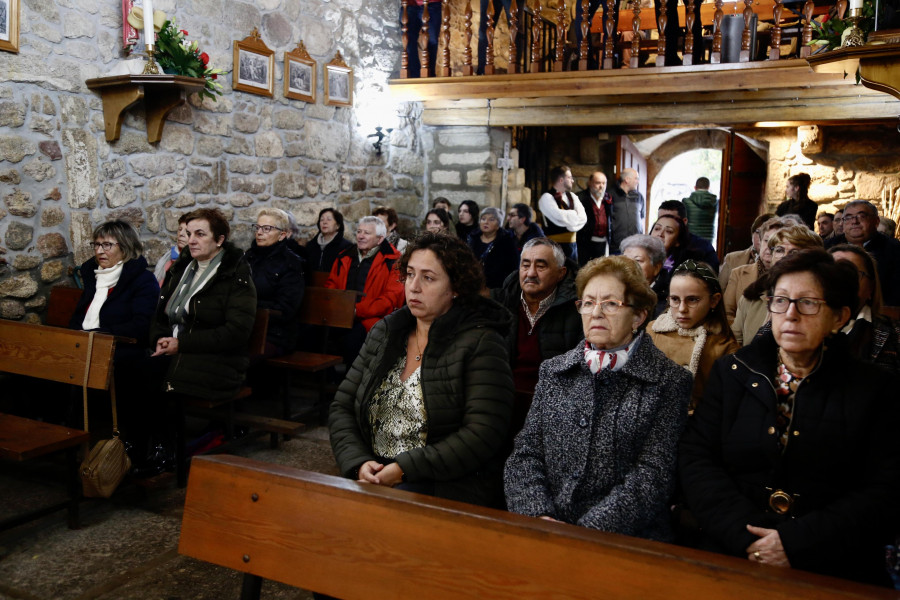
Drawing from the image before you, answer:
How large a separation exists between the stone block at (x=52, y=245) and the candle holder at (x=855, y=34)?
4.20 m

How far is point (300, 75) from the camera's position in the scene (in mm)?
6070

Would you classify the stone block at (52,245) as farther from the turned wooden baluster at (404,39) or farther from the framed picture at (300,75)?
the turned wooden baluster at (404,39)

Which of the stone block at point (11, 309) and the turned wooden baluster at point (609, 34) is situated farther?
the turned wooden baluster at point (609, 34)

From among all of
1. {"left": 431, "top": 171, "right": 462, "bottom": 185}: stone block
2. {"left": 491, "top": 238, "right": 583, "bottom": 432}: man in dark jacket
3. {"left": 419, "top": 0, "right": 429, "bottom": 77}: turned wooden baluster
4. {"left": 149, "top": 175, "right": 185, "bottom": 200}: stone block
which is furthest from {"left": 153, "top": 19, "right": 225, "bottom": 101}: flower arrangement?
{"left": 431, "top": 171, "right": 462, "bottom": 185}: stone block

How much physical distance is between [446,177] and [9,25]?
4384 mm

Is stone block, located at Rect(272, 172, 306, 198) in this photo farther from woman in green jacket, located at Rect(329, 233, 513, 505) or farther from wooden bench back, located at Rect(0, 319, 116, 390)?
woman in green jacket, located at Rect(329, 233, 513, 505)

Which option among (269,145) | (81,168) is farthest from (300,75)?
(81,168)

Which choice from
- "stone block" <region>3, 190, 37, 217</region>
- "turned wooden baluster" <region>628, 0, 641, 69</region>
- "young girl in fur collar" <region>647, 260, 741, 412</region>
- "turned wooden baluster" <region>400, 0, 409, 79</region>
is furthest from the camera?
"turned wooden baluster" <region>400, 0, 409, 79</region>

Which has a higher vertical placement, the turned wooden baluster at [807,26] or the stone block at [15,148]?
the turned wooden baluster at [807,26]

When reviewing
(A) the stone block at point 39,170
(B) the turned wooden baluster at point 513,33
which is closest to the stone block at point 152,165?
(A) the stone block at point 39,170

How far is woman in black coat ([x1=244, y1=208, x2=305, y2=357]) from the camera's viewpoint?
4.38 meters

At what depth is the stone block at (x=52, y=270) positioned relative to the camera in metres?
4.12

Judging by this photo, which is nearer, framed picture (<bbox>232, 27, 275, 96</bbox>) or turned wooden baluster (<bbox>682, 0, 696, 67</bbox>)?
framed picture (<bbox>232, 27, 275, 96</bbox>)

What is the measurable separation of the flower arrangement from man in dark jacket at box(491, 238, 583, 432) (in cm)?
267
